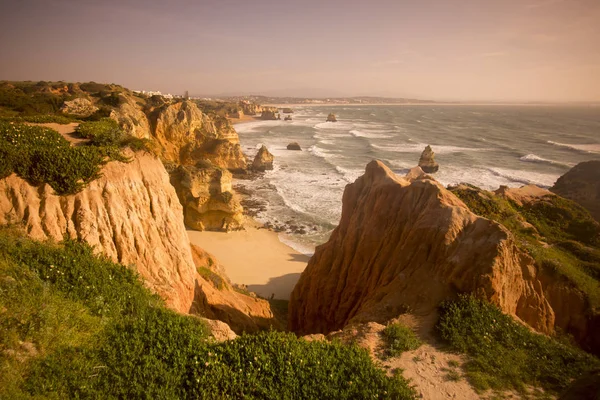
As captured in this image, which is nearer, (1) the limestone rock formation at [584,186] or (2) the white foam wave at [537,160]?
(1) the limestone rock formation at [584,186]

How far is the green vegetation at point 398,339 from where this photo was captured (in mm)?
7904

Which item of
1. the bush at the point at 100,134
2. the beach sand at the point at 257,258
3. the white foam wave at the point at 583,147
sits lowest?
the beach sand at the point at 257,258

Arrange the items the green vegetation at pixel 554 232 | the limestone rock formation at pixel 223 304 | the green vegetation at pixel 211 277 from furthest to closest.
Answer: the green vegetation at pixel 211 277, the limestone rock formation at pixel 223 304, the green vegetation at pixel 554 232

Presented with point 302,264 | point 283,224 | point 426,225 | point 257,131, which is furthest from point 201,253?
point 257,131

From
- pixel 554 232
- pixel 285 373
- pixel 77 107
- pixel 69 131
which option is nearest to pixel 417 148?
pixel 554 232

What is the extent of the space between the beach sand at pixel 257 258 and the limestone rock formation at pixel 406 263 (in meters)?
5.09

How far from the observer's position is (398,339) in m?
8.15

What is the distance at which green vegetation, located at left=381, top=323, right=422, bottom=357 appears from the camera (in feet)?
25.9

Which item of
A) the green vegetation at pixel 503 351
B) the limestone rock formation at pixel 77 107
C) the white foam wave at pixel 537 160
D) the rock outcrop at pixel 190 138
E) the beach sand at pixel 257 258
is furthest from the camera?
the white foam wave at pixel 537 160

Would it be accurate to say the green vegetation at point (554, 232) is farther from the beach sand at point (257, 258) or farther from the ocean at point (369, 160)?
the ocean at point (369, 160)

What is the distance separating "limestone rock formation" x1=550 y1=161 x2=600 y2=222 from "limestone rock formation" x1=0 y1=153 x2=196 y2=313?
3495 cm

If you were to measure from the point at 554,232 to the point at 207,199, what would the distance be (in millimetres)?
23786

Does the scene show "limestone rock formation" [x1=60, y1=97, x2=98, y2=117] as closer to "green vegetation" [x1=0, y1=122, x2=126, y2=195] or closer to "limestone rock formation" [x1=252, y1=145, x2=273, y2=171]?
"green vegetation" [x1=0, y1=122, x2=126, y2=195]

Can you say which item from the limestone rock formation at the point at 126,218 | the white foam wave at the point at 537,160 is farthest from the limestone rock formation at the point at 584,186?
the limestone rock formation at the point at 126,218
